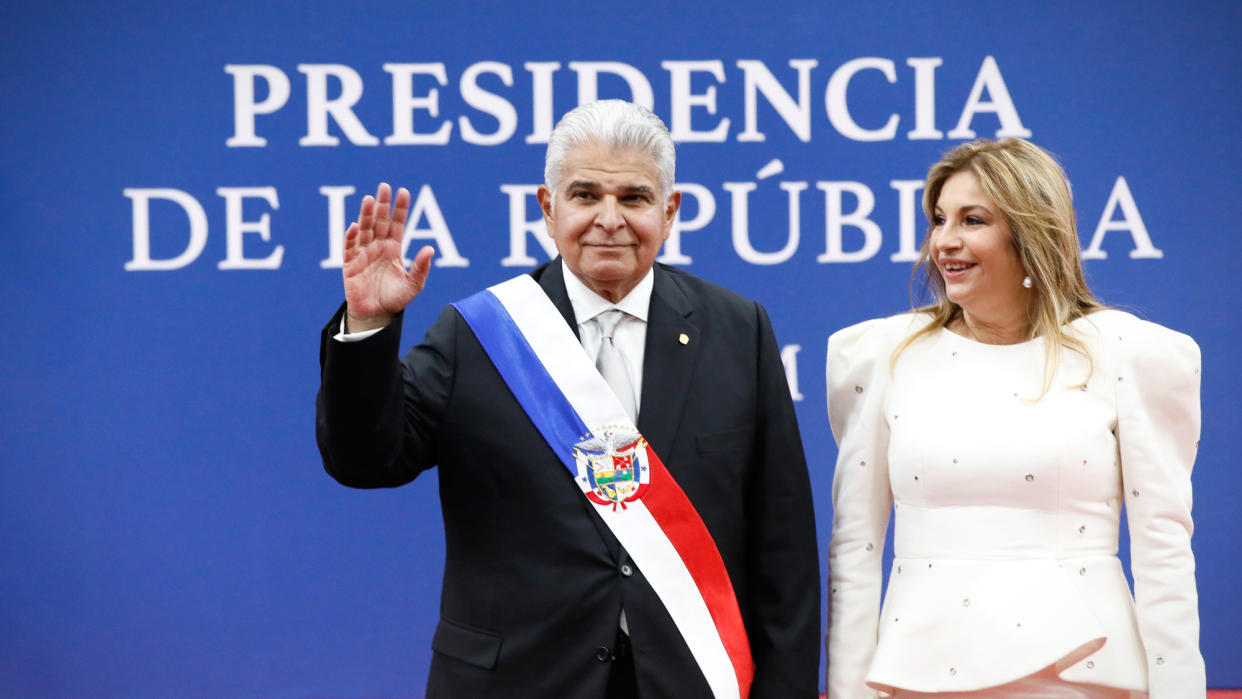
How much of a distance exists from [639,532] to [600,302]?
1.22ft

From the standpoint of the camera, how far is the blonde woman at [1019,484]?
1.90 metres

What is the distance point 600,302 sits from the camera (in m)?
1.90

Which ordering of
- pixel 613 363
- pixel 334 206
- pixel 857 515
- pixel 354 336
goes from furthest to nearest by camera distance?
pixel 334 206 → pixel 857 515 → pixel 613 363 → pixel 354 336

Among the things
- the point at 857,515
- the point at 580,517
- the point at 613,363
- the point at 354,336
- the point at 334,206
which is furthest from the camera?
the point at 334,206

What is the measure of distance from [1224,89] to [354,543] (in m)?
3.01

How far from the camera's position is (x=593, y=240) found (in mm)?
1805

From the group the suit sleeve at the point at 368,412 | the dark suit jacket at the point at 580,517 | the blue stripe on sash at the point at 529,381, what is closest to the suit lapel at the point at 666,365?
the dark suit jacket at the point at 580,517

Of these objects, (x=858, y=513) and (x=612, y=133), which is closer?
(x=612, y=133)

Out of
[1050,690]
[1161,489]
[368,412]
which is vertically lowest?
[1050,690]

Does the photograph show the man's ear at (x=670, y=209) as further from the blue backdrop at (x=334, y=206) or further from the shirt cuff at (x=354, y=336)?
the blue backdrop at (x=334, y=206)

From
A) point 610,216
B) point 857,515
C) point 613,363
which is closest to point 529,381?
point 613,363

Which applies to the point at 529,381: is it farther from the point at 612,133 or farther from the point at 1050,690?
the point at 1050,690

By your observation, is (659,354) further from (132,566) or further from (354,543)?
(132,566)

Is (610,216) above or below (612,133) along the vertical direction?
below
